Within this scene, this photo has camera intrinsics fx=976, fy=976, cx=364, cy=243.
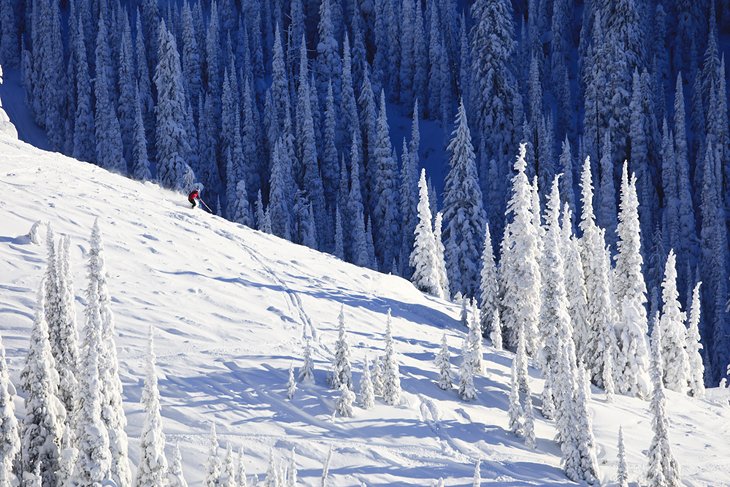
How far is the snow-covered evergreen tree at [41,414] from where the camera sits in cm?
2056

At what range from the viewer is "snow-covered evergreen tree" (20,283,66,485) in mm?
20562

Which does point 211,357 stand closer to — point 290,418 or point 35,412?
point 290,418

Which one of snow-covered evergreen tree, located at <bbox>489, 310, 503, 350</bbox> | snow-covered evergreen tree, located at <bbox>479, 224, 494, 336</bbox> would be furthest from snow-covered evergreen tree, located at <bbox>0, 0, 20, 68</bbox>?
snow-covered evergreen tree, located at <bbox>489, 310, 503, 350</bbox>

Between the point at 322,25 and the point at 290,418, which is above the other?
the point at 322,25

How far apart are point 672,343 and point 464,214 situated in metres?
25.2

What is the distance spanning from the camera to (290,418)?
89.5 ft

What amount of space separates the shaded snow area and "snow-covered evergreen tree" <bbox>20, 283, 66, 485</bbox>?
2.65 meters

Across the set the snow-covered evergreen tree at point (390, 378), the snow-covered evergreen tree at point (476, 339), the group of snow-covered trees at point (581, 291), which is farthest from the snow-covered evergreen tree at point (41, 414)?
the group of snow-covered trees at point (581, 291)

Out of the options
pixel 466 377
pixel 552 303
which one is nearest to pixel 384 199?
pixel 552 303

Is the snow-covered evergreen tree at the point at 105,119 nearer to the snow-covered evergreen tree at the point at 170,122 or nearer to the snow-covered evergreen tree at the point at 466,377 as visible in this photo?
the snow-covered evergreen tree at the point at 170,122

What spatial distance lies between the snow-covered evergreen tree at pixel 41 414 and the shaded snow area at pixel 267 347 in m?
2.65

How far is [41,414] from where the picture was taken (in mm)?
20750

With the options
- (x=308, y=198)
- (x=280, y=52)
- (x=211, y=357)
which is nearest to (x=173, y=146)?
(x=308, y=198)

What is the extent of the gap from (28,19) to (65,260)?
292 ft
